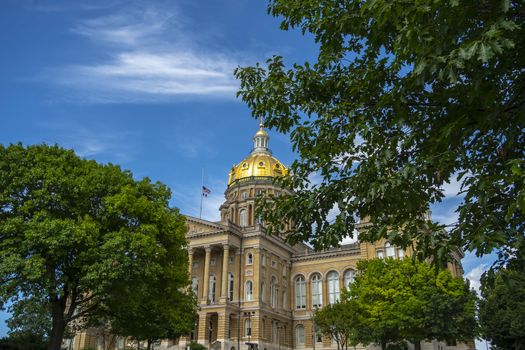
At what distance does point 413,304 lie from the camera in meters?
36.5

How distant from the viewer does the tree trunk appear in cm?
2200

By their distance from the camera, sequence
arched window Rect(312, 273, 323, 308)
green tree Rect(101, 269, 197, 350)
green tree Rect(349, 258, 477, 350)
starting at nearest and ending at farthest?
1. green tree Rect(101, 269, 197, 350)
2. green tree Rect(349, 258, 477, 350)
3. arched window Rect(312, 273, 323, 308)

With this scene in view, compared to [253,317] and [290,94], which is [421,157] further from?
[253,317]

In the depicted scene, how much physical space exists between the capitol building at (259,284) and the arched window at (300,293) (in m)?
0.13

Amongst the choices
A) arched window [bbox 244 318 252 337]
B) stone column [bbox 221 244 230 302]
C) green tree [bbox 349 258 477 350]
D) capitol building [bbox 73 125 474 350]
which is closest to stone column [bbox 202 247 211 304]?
capitol building [bbox 73 125 474 350]

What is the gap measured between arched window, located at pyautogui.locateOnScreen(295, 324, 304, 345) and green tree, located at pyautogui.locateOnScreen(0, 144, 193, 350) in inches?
1590

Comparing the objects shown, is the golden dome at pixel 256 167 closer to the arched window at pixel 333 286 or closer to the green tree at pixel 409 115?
the arched window at pixel 333 286

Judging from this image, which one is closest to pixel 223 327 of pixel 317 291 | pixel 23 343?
pixel 317 291

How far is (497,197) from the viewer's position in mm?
7918

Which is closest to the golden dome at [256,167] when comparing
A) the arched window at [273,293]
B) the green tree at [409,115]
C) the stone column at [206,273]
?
the arched window at [273,293]

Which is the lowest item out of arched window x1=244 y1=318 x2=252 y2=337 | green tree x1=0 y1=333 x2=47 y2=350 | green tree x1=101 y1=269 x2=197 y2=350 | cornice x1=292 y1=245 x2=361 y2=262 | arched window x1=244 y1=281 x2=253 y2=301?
green tree x1=0 y1=333 x2=47 y2=350

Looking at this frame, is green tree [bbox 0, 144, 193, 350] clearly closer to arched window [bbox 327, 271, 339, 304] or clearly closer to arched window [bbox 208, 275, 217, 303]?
arched window [bbox 208, 275, 217, 303]

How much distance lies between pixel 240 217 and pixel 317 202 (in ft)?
202

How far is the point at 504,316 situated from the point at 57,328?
41695mm
